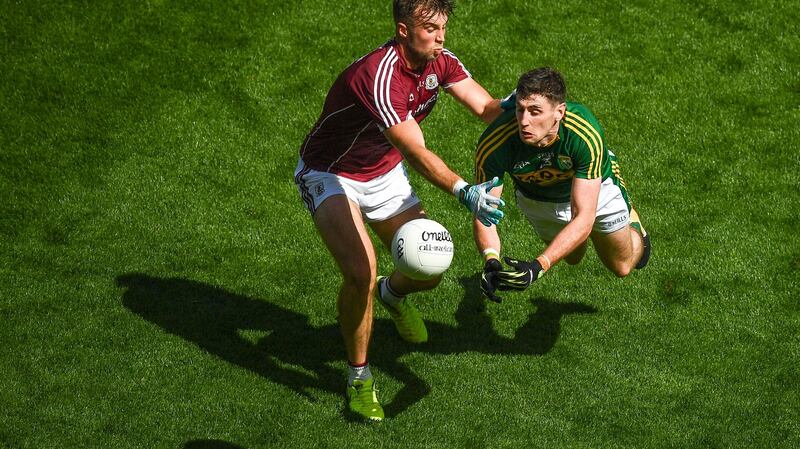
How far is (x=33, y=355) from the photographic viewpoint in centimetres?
905

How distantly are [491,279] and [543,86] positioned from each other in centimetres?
154

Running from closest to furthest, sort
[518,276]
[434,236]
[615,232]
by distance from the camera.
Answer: [518,276] < [434,236] < [615,232]

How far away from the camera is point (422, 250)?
7.99m

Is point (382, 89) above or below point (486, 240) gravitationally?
above

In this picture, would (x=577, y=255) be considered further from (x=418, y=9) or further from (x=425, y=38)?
(x=418, y=9)

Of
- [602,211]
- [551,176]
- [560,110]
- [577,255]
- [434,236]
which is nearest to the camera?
[560,110]

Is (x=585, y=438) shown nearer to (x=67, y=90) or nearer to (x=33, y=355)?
(x=33, y=355)

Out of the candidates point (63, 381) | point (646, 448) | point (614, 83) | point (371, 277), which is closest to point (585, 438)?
point (646, 448)

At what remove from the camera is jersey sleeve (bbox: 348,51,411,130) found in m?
7.80

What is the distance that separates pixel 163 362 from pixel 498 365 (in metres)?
3.00

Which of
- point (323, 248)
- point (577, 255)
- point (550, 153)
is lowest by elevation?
point (323, 248)

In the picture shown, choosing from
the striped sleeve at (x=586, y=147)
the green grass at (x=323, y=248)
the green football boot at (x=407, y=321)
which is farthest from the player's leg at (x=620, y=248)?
the green football boot at (x=407, y=321)

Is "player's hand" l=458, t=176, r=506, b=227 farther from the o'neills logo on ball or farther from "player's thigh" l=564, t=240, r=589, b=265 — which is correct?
"player's thigh" l=564, t=240, r=589, b=265

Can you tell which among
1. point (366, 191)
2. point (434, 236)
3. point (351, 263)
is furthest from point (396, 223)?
point (434, 236)
